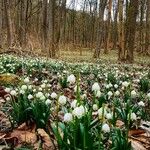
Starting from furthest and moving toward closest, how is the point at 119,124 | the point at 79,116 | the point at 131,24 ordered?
the point at 131,24 < the point at 119,124 < the point at 79,116

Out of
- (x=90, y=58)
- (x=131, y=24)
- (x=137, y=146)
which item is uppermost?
(x=131, y=24)

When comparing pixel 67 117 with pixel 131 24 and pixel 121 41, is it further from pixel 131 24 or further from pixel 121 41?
pixel 121 41

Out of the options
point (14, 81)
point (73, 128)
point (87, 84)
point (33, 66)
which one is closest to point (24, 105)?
point (73, 128)

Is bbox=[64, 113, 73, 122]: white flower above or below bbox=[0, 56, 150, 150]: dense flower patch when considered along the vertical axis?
above

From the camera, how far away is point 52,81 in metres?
10.7

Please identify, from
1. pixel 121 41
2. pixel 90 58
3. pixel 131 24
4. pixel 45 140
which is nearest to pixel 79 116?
pixel 45 140

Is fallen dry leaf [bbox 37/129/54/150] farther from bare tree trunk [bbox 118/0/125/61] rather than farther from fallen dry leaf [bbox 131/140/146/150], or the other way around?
bare tree trunk [bbox 118/0/125/61]

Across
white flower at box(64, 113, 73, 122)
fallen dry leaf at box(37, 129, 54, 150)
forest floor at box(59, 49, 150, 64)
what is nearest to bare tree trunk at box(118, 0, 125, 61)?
forest floor at box(59, 49, 150, 64)

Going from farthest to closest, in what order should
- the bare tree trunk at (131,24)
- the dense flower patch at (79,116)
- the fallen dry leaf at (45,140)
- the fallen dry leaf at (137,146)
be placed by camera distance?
the bare tree trunk at (131,24) → the fallen dry leaf at (137,146) → the fallen dry leaf at (45,140) → the dense flower patch at (79,116)

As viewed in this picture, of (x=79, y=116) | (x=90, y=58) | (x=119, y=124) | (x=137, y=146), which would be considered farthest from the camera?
(x=90, y=58)

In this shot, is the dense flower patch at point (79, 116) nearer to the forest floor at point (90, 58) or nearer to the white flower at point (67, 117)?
the white flower at point (67, 117)

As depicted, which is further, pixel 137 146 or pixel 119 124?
pixel 119 124

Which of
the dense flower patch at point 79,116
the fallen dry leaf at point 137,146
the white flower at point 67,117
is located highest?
the white flower at point 67,117

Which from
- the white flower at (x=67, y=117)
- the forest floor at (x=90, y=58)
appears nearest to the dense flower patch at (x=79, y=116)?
→ the white flower at (x=67, y=117)
